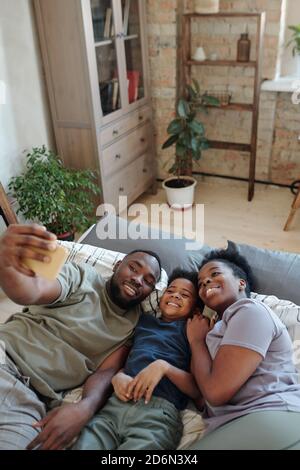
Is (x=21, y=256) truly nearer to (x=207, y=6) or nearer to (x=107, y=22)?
(x=107, y=22)

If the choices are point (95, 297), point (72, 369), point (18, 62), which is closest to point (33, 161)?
point (18, 62)

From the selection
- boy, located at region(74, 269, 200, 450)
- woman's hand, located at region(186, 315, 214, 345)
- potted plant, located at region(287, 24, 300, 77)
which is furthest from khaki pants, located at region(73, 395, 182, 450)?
potted plant, located at region(287, 24, 300, 77)

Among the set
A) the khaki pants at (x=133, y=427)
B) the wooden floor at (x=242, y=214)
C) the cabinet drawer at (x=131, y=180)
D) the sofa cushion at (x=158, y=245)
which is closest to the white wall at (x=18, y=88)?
the cabinet drawer at (x=131, y=180)

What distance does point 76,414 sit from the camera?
47.3 inches

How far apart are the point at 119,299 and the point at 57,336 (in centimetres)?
24

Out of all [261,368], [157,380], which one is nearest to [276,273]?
[261,368]

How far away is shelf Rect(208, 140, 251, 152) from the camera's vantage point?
336cm

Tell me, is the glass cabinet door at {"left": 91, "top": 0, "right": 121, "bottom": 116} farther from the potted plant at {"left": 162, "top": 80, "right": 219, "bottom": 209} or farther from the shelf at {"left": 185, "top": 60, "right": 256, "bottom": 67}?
the shelf at {"left": 185, "top": 60, "right": 256, "bottom": 67}

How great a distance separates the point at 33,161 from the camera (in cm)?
262

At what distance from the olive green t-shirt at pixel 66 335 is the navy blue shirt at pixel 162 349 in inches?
2.8

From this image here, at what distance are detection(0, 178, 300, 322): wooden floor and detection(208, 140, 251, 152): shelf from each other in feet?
1.29

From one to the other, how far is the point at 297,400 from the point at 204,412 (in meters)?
0.28

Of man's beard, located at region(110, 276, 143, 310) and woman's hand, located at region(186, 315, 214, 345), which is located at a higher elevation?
man's beard, located at region(110, 276, 143, 310)
